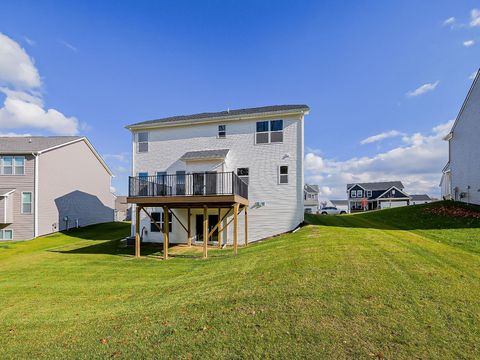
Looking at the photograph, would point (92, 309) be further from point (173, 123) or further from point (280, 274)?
point (173, 123)

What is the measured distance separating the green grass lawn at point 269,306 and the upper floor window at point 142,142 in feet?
31.8

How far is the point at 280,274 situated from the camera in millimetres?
7254

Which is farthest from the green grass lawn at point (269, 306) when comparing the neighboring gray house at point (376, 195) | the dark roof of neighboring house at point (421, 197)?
the dark roof of neighboring house at point (421, 197)

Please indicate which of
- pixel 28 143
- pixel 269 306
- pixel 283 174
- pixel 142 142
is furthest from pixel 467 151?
pixel 28 143

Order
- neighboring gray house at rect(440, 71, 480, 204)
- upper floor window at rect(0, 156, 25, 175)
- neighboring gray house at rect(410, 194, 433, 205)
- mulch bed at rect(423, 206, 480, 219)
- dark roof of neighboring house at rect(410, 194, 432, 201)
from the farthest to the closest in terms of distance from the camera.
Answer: dark roof of neighboring house at rect(410, 194, 432, 201), neighboring gray house at rect(410, 194, 433, 205), upper floor window at rect(0, 156, 25, 175), neighboring gray house at rect(440, 71, 480, 204), mulch bed at rect(423, 206, 480, 219)

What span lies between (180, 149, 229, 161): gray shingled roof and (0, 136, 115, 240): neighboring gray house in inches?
558

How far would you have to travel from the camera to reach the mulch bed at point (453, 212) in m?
15.5

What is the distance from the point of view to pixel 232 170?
16250 mm

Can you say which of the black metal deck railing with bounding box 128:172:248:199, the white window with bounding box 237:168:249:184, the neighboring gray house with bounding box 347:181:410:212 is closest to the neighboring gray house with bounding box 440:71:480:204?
the white window with bounding box 237:168:249:184

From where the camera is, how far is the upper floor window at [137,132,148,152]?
18203 millimetres

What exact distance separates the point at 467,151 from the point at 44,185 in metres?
34.8

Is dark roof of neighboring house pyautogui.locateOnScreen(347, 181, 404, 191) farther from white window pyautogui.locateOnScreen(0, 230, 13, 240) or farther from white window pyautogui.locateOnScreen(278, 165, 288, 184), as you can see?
white window pyautogui.locateOnScreen(0, 230, 13, 240)

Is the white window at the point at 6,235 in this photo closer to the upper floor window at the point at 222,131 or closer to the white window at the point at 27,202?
the white window at the point at 27,202

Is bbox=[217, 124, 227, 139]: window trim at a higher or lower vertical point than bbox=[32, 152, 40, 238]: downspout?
higher
